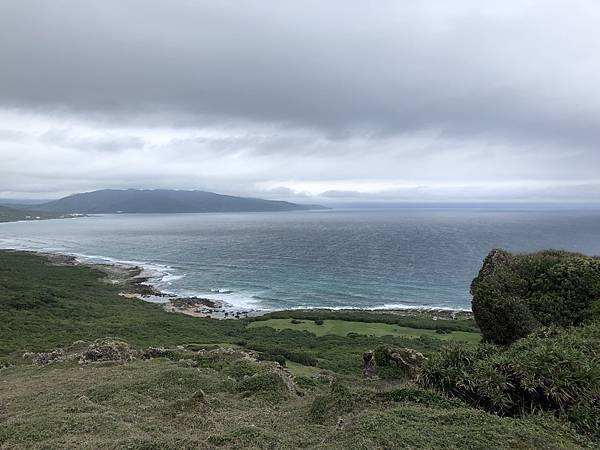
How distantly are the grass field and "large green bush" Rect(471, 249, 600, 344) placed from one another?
18.3 metres

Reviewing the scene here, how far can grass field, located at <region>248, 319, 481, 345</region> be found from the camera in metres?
40.4

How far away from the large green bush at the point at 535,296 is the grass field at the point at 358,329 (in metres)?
18.3

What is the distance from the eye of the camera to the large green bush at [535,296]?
19.2 m

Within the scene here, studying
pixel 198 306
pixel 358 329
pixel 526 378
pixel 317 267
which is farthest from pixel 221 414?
pixel 317 267

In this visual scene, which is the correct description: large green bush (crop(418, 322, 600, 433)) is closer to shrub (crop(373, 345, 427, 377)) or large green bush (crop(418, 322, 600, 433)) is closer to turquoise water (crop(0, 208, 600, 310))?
shrub (crop(373, 345, 427, 377))

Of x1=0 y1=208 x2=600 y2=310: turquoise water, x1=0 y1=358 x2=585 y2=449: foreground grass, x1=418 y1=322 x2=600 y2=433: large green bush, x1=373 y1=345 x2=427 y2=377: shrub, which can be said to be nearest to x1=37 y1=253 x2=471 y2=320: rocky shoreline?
x1=0 y1=208 x2=600 y2=310: turquoise water

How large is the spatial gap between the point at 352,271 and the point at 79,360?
65.9 meters

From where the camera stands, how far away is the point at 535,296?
2066 centimetres

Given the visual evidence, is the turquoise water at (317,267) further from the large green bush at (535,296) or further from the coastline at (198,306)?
the large green bush at (535,296)

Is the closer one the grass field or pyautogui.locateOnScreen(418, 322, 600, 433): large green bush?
pyautogui.locateOnScreen(418, 322, 600, 433): large green bush

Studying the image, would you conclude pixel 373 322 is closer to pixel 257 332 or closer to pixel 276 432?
pixel 257 332

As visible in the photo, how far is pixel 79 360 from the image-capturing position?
22000 millimetres

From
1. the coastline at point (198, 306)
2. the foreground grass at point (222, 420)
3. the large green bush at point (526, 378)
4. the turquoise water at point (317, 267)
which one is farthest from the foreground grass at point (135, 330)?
the large green bush at point (526, 378)

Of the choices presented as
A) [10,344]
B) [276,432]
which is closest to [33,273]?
[10,344]
